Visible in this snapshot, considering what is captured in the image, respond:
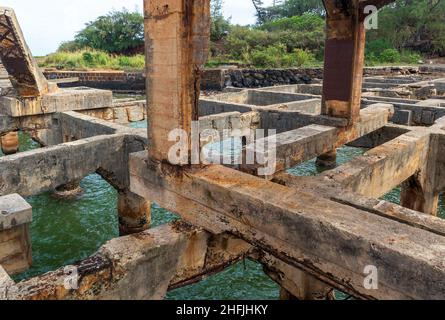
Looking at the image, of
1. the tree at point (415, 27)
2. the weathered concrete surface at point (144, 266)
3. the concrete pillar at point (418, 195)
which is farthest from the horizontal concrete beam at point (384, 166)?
the tree at point (415, 27)

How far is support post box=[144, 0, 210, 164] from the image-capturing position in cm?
386

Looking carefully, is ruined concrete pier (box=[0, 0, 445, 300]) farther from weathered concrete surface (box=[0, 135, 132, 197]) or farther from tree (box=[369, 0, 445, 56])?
tree (box=[369, 0, 445, 56])

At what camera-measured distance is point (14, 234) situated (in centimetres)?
450

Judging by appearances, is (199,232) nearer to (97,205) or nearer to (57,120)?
(97,205)

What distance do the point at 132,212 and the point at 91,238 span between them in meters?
1.28

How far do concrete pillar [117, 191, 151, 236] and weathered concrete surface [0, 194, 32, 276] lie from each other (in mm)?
2489

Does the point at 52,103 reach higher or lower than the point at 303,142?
higher

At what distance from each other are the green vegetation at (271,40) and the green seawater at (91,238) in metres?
21.1

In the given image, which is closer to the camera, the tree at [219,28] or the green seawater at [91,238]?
the green seawater at [91,238]

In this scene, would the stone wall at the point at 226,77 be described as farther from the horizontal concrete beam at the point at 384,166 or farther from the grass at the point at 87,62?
the horizontal concrete beam at the point at 384,166

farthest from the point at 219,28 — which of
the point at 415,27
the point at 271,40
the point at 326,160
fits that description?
the point at 326,160

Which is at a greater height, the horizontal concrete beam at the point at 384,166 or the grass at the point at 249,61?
the grass at the point at 249,61

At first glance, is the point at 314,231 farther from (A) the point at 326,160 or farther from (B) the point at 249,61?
(B) the point at 249,61

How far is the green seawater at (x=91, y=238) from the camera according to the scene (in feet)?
20.4
